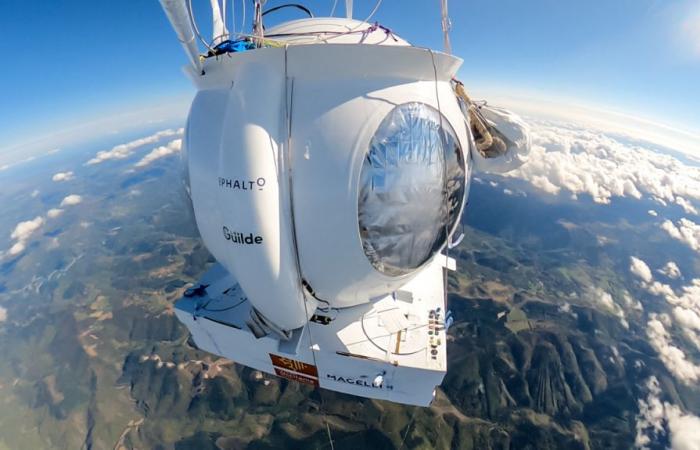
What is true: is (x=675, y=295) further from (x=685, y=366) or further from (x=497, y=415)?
(x=497, y=415)

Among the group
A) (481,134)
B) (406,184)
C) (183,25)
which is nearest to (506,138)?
(481,134)

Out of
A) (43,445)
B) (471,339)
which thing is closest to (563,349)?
(471,339)

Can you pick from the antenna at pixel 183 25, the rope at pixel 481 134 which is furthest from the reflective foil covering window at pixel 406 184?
the antenna at pixel 183 25

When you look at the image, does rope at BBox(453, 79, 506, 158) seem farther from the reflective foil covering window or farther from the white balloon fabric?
the reflective foil covering window

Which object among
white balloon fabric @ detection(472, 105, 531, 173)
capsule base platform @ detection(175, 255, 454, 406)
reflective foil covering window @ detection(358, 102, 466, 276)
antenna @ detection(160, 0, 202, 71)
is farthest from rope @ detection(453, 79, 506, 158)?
antenna @ detection(160, 0, 202, 71)

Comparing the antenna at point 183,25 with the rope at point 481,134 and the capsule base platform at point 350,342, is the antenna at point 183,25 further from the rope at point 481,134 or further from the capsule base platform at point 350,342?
the rope at point 481,134

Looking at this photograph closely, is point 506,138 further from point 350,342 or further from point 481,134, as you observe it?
point 350,342
